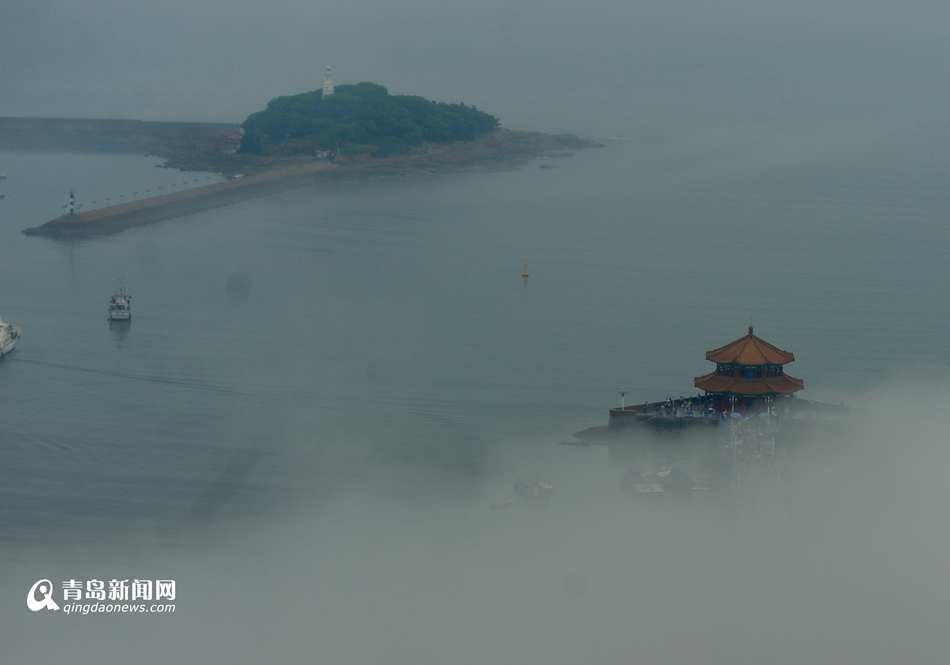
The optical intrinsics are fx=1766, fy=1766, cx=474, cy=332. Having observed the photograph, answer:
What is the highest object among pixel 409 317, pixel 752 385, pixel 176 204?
pixel 176 204

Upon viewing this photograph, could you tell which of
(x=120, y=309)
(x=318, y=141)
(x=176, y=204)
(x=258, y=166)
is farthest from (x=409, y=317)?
(x=318, y=141)

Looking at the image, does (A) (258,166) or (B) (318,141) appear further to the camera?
(B) (318,141)

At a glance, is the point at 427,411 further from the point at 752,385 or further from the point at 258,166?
the point at 258,166

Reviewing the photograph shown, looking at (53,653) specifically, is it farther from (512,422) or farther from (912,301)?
(912,301)

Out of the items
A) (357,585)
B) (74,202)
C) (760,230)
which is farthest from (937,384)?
(74,202)

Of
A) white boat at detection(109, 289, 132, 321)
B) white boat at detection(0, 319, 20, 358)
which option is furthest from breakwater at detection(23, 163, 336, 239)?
white boat at detection(0, 319, 20, 358)

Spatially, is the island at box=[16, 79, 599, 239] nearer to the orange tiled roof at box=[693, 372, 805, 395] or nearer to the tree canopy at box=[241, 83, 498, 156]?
the tree canopy at box=[241, 83, 498, 156]

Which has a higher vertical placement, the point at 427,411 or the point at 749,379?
the point at 749,379
